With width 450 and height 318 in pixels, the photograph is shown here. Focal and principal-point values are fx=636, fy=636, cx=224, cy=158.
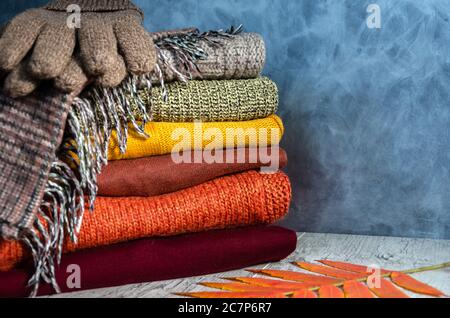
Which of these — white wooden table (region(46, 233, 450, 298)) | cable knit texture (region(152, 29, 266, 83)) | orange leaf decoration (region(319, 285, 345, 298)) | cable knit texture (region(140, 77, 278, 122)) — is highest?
cable knit texture (region(152, 29, 266, 83))

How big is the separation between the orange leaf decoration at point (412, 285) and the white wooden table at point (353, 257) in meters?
0.02

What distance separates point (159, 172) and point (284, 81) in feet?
1.16

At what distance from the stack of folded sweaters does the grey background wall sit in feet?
0.46

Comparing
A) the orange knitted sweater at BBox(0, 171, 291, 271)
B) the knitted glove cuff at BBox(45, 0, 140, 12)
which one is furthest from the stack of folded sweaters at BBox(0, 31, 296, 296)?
the knitted glove cuff at BBox(45, 0, 140, 12)

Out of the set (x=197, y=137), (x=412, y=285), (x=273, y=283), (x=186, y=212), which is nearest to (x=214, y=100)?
(x=197, y=137)

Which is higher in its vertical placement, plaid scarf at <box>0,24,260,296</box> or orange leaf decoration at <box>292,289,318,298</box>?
plaid scarf at <box>0,24,260,296</box>

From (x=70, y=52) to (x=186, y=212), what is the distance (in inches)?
11.4

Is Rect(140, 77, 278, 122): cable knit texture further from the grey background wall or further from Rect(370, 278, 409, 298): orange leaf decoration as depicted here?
Rect(370, 278, 409, 298): orange leaf decoration

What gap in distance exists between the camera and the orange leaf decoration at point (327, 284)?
0.87 meters

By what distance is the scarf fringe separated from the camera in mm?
860

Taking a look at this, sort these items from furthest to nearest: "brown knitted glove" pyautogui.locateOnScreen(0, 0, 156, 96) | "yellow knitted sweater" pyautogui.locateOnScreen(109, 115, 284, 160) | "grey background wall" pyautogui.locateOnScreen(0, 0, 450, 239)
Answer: "grey background wall" pyautogui.locateOnScreen(0, 0, 450, 239), "yellow knitted sweater" pyautogui.locateOnScreen(109, 115, 284, 160), "brown knitted glove" pyautogui.locateOnScreen(0, 0, 156, 96)

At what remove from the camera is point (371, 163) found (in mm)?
1163

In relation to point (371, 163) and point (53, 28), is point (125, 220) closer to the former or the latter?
point (53, 28)
